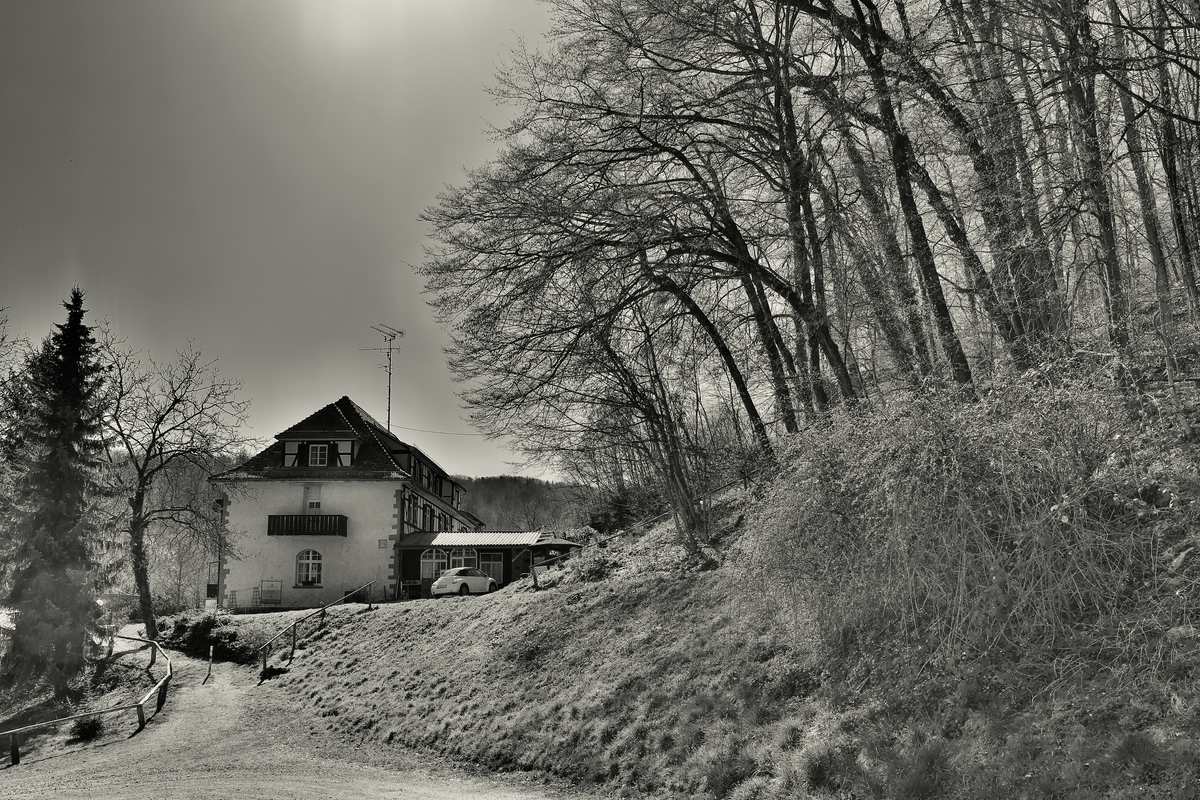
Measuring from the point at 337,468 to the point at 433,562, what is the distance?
6253mm

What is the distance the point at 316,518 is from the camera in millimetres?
38500

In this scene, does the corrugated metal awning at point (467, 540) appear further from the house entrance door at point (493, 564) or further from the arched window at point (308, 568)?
the arched window at point (308, 568)

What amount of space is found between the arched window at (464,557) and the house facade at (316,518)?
16 cm

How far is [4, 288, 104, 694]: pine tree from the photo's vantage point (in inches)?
960

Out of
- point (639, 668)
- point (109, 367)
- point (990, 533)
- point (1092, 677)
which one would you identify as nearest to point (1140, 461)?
point (990, 533)

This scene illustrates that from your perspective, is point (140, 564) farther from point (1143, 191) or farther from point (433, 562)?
point (1143, 191)

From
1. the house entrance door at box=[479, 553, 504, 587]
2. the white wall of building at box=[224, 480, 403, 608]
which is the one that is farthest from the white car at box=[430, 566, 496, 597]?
the house entrance door at box=[479, 553, 504, 587]

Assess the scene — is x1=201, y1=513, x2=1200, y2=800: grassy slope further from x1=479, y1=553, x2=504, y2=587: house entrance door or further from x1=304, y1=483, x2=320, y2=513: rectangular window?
x1=479, y1=553, x2=504, y2=587: house entrance door

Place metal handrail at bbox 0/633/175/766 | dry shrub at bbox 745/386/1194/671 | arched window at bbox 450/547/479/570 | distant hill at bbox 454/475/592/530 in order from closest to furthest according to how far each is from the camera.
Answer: dry shrub at bbox 745/386/1194/671 → metal handrail at bbox 0/633/175/766 → arched window at bbox 450/547/479/570 → distant hill at bbox 454/475/592/530

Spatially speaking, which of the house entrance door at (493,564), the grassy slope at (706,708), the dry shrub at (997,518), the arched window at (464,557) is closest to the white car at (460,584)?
the arched window at (464,557)

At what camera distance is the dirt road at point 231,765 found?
38.5 ft

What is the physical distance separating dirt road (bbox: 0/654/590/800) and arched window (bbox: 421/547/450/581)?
18.4m

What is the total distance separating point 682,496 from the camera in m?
17.6

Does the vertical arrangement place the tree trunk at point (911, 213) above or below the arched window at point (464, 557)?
above
